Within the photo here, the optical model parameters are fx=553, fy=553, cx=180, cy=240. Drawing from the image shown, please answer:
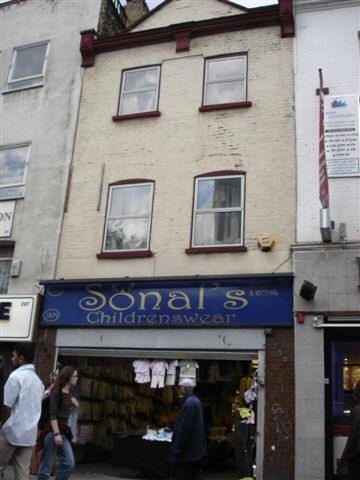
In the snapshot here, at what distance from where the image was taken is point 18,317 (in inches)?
487

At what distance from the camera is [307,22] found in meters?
12.7

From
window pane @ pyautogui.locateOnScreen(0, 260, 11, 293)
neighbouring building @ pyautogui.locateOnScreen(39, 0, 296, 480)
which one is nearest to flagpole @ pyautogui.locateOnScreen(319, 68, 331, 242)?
neighbouring building @ pyautogui.locateOnScreen(39, 0, 296, 480)

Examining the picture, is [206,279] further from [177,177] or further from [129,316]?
[177,177]

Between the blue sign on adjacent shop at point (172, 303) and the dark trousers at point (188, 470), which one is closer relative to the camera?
the dark trousers at point (188, 470)

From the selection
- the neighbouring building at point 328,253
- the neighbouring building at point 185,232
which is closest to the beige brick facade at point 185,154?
the neighbouring building at point 185,232

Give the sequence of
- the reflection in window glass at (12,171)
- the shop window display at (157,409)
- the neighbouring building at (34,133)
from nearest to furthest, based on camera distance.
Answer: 1. the shop window display at (157,409)
2. the neighbouring building at (34,133)
3. the reflection in window glass at (12,171)

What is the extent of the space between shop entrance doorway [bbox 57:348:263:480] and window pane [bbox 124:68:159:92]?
21.8 feet

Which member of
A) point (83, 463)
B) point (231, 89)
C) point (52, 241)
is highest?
point (231, 89)

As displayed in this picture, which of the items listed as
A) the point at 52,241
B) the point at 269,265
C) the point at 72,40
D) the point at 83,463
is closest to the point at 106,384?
the point at 83,463

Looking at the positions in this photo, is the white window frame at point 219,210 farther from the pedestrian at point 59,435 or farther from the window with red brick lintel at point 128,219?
the pedestrian at point 59,435

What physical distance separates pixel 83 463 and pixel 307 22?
442 inches

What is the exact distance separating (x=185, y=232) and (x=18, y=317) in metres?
4.21

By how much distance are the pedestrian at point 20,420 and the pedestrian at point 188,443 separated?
2080 mm

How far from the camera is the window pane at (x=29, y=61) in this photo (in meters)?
15.4
